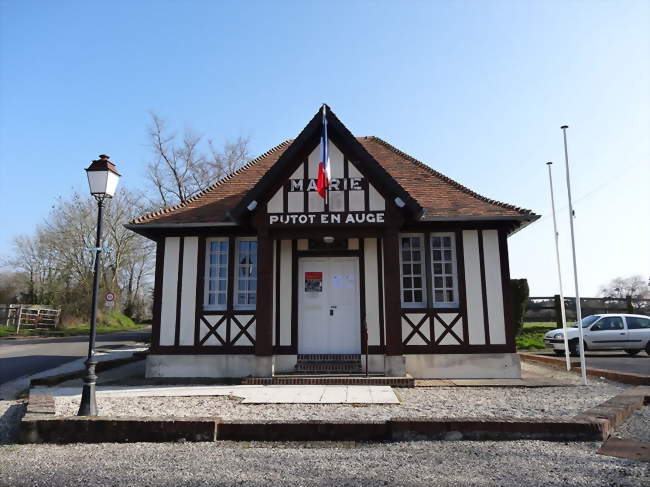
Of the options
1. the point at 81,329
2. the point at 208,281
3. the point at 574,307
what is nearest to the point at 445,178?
the point at 208,281

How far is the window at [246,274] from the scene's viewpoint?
10.7 meters

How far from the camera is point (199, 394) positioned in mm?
8234

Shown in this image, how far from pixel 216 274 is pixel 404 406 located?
573 cm

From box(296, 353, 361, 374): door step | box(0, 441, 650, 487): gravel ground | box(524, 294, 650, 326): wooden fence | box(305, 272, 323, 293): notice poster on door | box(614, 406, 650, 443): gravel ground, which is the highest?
box(305, 272, 323, 293): notice poster on door

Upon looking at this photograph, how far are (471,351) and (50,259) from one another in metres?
40.1

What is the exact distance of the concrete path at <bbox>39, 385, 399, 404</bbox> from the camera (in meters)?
7.46

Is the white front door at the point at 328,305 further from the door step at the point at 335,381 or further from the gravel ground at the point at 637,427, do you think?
the gravel ground at the point at 637,427

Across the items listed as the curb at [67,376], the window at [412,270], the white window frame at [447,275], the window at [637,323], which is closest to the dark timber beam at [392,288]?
the window at [412,270]

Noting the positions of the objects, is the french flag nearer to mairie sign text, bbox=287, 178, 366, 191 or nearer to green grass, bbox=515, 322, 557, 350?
mairie sign text, bbox=287, 178, 366, 191

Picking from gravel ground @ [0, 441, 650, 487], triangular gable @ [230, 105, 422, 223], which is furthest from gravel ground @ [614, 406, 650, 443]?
triangular gable @ [230, 105, 422, 223]

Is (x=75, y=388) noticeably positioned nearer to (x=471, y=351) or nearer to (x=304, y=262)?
(x=304, y=262)

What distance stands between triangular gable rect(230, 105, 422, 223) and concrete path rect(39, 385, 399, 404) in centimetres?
352

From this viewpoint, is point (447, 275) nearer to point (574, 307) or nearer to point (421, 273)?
point (421, 273)

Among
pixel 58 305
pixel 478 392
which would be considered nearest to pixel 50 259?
pixel 58 305
